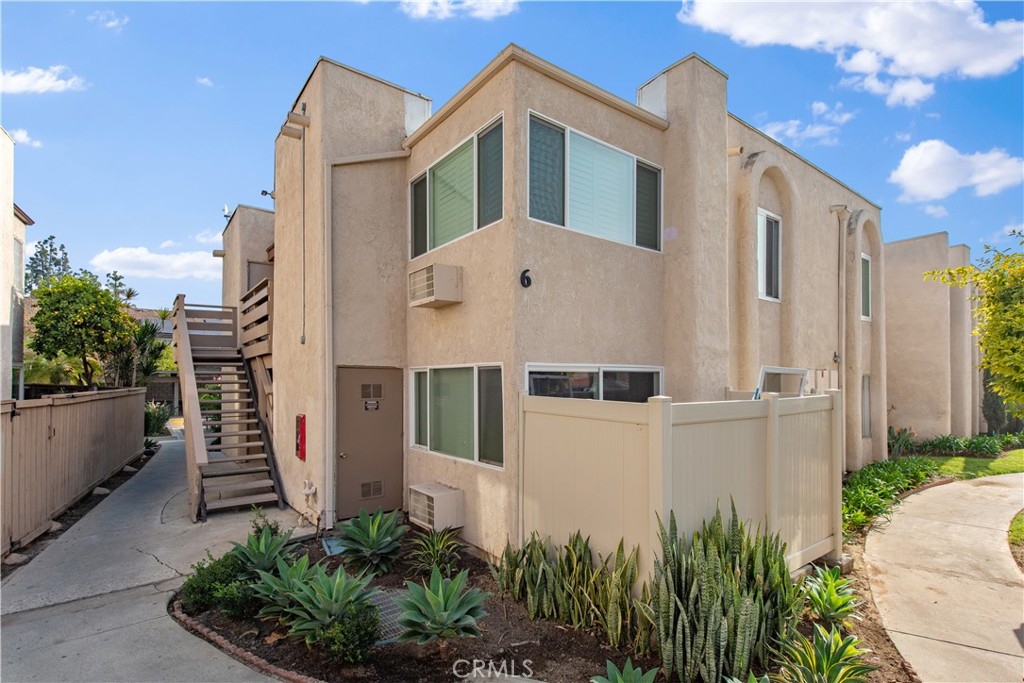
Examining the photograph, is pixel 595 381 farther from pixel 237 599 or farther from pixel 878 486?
pixel 878 486

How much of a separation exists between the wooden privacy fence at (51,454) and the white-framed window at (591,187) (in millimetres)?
6981

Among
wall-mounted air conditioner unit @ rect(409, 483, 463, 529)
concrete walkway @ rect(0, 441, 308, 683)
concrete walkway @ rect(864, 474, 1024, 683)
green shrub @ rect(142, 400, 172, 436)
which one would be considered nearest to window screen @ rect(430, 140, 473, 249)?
wall-mounted air conditioner unit @ rect(409, 483, 463, 529)

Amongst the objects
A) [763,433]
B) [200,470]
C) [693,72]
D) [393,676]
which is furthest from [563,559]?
[693,72]

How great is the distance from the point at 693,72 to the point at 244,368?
35.0ft

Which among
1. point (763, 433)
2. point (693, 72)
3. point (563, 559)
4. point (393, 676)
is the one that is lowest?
point (393, 676)

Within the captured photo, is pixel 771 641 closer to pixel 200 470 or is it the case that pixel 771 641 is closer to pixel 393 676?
pixel 393 676

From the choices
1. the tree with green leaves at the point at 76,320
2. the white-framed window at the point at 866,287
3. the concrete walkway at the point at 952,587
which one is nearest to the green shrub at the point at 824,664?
the concrete walkway at the point at 952,587

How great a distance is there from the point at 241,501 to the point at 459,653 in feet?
19.1

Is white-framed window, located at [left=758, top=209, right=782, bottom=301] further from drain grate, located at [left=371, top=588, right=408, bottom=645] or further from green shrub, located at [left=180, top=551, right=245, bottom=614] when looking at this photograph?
green shrub, located at [left=180, top=551, right=245, bottom=614]

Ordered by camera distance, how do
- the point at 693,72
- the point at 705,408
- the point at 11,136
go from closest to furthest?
the point at 705,408 < the point at 693,72 < the point at 11,136

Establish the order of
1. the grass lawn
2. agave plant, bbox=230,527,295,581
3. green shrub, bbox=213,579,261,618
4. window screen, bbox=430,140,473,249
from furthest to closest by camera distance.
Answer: the grass lawn < window screen, bbox=430,140,473,249 < agave plant, bbox=230,527,295,581 < green shrub, bbox=213,579,261,618

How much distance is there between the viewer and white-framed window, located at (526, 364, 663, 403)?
6.11m

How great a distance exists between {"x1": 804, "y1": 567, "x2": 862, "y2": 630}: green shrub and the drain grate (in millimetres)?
3939

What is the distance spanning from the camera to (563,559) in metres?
5.12
